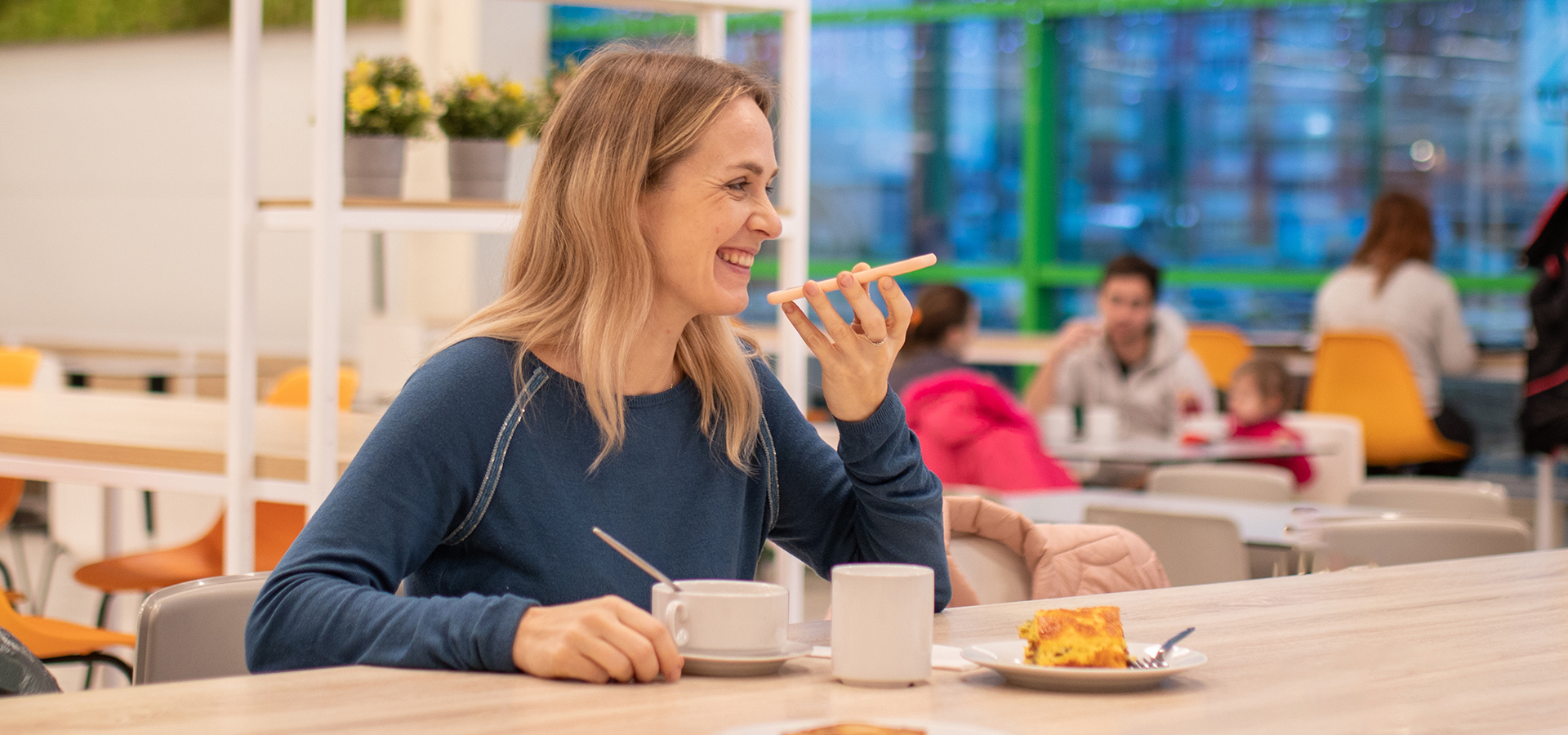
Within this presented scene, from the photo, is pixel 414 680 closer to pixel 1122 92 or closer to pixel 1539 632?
pixel 1539 632

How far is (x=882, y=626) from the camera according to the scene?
116 cm

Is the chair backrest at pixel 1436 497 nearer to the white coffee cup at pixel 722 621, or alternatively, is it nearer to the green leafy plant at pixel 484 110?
the green leafy plant at pixel 484 110

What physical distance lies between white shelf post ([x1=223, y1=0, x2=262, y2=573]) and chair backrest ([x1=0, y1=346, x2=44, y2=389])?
2591 mm

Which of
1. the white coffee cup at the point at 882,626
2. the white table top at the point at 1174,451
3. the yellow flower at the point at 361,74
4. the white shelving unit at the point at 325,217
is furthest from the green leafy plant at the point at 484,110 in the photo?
the white coffee cup at the point at 882,626

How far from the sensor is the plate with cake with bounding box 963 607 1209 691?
3.80ft

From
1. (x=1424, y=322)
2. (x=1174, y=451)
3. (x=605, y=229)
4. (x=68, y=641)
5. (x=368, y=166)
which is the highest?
(x=368, y=166)

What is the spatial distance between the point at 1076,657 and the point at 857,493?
0.49 meters

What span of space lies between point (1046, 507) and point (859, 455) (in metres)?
1.76

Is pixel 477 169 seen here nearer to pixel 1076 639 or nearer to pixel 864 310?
pixel 864 310

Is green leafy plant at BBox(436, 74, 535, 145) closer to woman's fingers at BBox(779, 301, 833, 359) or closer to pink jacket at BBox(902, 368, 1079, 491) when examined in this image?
pink jacket at BBox(902, 368, 1079, 491)

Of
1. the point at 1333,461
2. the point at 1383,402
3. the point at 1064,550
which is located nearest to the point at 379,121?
the point at 1064,550

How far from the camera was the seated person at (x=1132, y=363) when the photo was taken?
202 inches

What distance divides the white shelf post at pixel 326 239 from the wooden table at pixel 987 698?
4.68 feet

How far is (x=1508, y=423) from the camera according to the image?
708 centimetres
